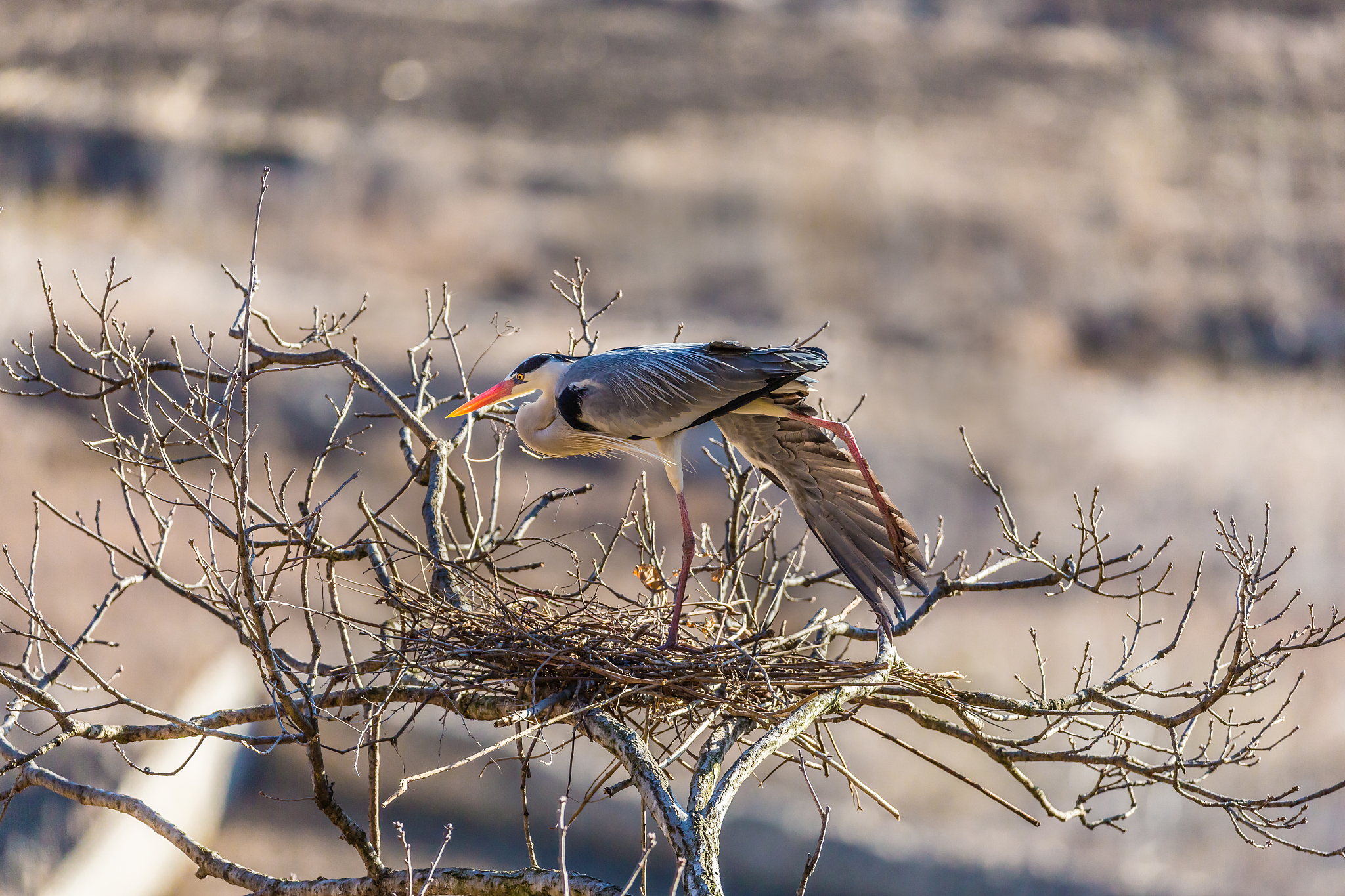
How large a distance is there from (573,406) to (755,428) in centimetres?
74

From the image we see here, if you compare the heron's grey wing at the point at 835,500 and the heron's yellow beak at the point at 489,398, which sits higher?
the heron's yellow beak at the point at 489,398

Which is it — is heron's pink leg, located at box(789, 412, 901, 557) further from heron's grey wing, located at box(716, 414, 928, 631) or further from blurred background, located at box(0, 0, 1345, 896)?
blurred background, located at box(0, 0, 1345, 896)

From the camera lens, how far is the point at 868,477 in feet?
13.4

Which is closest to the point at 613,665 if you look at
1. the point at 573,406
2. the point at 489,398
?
the point at 573,406

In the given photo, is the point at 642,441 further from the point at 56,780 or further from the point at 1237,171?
the point at 1237,171

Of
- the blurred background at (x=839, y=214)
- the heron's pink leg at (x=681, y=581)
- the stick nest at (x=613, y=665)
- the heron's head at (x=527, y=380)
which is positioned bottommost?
the stick nest at (x=613, y=665)

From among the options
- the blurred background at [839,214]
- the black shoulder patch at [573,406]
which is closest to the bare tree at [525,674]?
the black shoulder patch at [573,406]

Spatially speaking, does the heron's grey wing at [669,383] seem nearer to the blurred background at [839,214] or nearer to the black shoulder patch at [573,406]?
the black shoulder patch at [573,406]

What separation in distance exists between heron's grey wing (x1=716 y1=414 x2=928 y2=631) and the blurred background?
47.8ft

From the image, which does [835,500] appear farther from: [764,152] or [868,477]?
[764,152]

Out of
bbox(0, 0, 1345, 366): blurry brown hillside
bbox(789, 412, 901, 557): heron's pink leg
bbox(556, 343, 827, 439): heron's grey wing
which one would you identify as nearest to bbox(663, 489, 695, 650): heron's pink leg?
bbox(556, 343, 827, 439): heron's grey wing

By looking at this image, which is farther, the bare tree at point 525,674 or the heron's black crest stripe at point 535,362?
the heron's black crest stripe at point 535,362

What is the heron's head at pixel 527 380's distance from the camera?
4.80 metres

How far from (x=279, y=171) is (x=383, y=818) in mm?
16798
